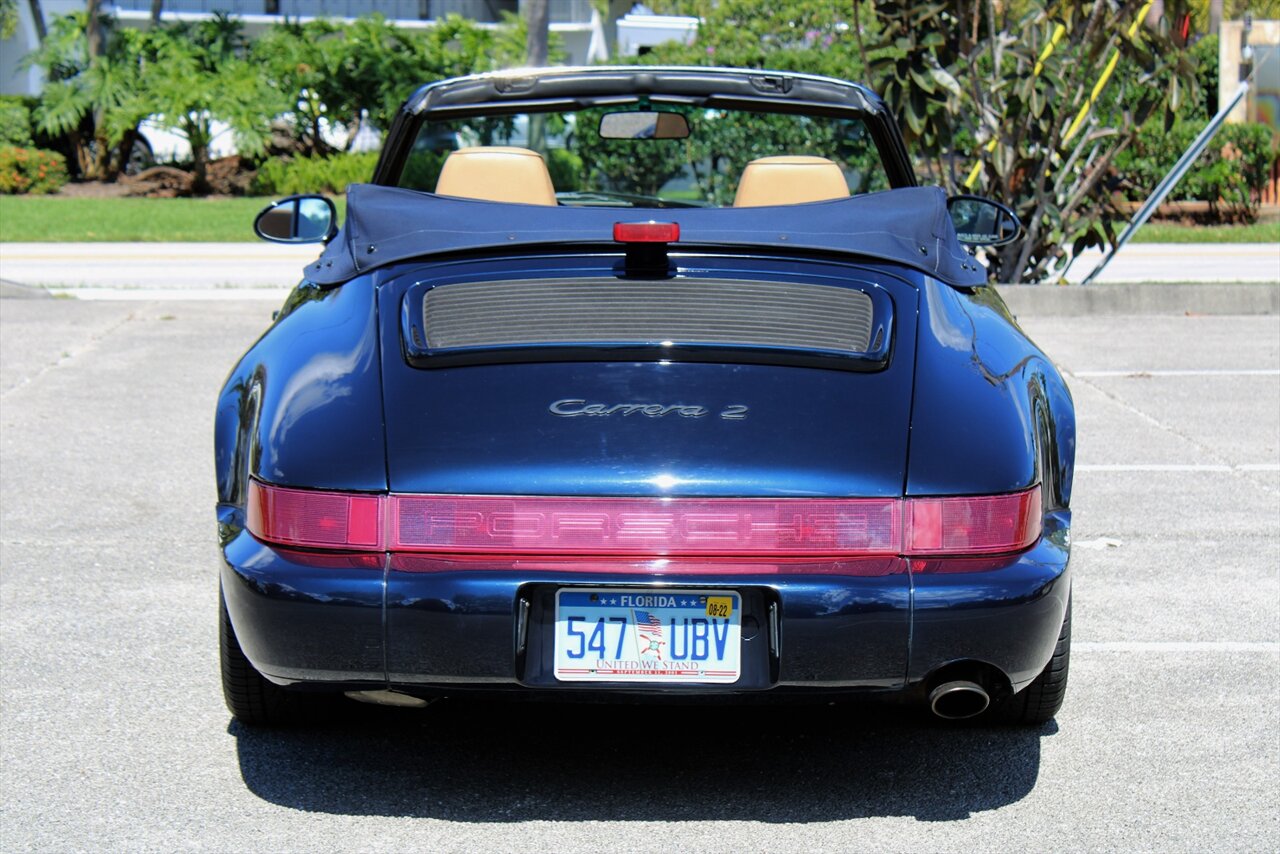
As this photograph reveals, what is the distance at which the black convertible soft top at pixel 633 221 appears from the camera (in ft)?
12.6

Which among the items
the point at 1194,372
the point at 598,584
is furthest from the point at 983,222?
the point at 1194,372

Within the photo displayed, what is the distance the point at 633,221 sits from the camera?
12.7ft

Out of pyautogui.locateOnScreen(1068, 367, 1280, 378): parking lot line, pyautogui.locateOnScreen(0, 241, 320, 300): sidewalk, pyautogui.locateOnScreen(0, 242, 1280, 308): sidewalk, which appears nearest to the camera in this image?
pyautogui.locateOnScreen(1068, 367, 1280, 378): parking lot line

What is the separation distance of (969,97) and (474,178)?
804 centimetres

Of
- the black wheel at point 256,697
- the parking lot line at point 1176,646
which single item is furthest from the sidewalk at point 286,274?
the black wheel at point 256,697

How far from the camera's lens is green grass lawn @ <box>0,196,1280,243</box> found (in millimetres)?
17812

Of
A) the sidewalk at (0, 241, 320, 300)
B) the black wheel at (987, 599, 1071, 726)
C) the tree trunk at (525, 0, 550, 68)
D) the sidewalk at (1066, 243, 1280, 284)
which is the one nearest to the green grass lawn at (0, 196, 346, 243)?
the sidewalk at (0, 241, 320, 300)

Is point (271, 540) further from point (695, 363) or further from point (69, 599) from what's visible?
point (69, 599)

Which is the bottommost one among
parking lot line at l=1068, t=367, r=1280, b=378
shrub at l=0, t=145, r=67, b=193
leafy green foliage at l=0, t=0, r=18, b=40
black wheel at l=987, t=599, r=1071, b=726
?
shrub at l=0, t=145, r=67, b=193

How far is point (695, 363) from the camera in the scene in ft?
11.3

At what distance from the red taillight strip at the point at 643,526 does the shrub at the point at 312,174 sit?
68.0ft

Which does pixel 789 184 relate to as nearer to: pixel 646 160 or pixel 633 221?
pixel 633 221

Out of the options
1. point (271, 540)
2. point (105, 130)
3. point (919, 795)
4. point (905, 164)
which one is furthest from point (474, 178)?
point (105, 130)

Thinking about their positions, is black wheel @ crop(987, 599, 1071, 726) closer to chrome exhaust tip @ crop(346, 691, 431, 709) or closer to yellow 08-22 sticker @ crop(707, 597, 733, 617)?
yellow 08-22 sticker @ crop(707, 597, 733, 617)
